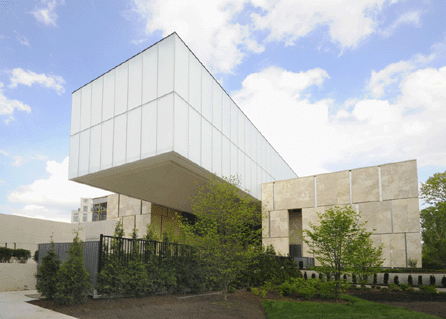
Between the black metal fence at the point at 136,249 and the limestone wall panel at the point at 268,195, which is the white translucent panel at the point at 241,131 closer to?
the limestone wall panel at the point at 268,195

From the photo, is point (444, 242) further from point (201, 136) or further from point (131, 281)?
point (131, 281)

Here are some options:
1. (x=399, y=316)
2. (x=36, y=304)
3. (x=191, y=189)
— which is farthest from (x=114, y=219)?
(x=399, y=316)

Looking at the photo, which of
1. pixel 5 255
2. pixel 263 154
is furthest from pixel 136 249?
pixel 263 154

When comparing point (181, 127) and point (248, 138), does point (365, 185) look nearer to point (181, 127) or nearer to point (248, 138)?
point (248, 138)

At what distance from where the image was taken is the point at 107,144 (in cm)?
2277

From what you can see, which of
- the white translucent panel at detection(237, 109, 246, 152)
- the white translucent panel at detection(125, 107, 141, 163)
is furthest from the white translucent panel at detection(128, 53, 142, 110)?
the white translucent panel at detection(237, 109, 246, 152)

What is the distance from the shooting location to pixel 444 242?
38.4 m

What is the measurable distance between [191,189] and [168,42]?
11845mm

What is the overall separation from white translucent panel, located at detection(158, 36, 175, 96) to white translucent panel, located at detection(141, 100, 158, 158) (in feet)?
3.40

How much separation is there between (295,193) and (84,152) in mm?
18305

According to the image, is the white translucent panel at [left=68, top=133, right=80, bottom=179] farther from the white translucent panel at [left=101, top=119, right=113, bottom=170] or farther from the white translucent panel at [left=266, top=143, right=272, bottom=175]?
the white translucent panel at [left=266, top=143, right=272, bottom=175]

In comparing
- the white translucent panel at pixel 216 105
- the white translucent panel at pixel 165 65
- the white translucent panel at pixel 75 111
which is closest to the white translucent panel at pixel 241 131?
the white translucent panel at pixel 216 105

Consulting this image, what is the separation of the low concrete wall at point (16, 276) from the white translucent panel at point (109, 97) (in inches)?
388

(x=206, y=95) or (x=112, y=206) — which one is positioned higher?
(x=206, y=95)
